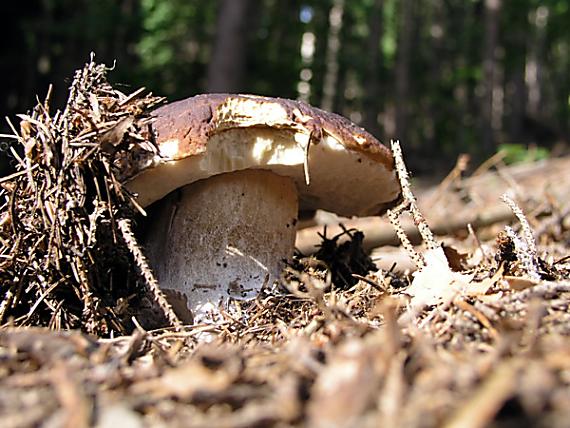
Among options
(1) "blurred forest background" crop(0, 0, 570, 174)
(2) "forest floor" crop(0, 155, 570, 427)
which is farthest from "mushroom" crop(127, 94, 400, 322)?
(2) "forest floor" crop(0, 155, 570, 427)

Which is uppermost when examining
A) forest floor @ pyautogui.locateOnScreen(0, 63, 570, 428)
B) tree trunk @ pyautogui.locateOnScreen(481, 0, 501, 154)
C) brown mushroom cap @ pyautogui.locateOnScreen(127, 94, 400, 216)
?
tree trunk @ pyautogui.locateOnScreen(481, 0, 501, 154)

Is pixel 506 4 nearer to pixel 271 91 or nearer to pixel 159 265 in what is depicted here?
pixel 271 91

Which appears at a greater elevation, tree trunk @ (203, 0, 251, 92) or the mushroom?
tree trunk @ (203, 0, 251, 92)

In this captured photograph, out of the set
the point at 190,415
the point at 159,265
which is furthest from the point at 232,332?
the point at 190,415

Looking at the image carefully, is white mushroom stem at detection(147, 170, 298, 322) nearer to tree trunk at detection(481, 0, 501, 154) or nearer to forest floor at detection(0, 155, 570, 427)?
forest floor at detection(0, 155, 570, 427)

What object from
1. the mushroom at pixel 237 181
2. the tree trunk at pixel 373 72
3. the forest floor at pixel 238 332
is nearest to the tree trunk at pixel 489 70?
the tree trunk at pixel 373 72

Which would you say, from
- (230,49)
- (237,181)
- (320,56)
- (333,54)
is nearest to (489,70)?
(320,56)

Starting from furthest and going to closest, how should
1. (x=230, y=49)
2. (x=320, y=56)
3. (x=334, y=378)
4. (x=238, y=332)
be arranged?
(x=320, y=56) → (x=230, y=49) → (x=238, y=332) → (x=334, y=378)

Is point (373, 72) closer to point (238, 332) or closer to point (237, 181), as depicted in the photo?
point (237, 181)
